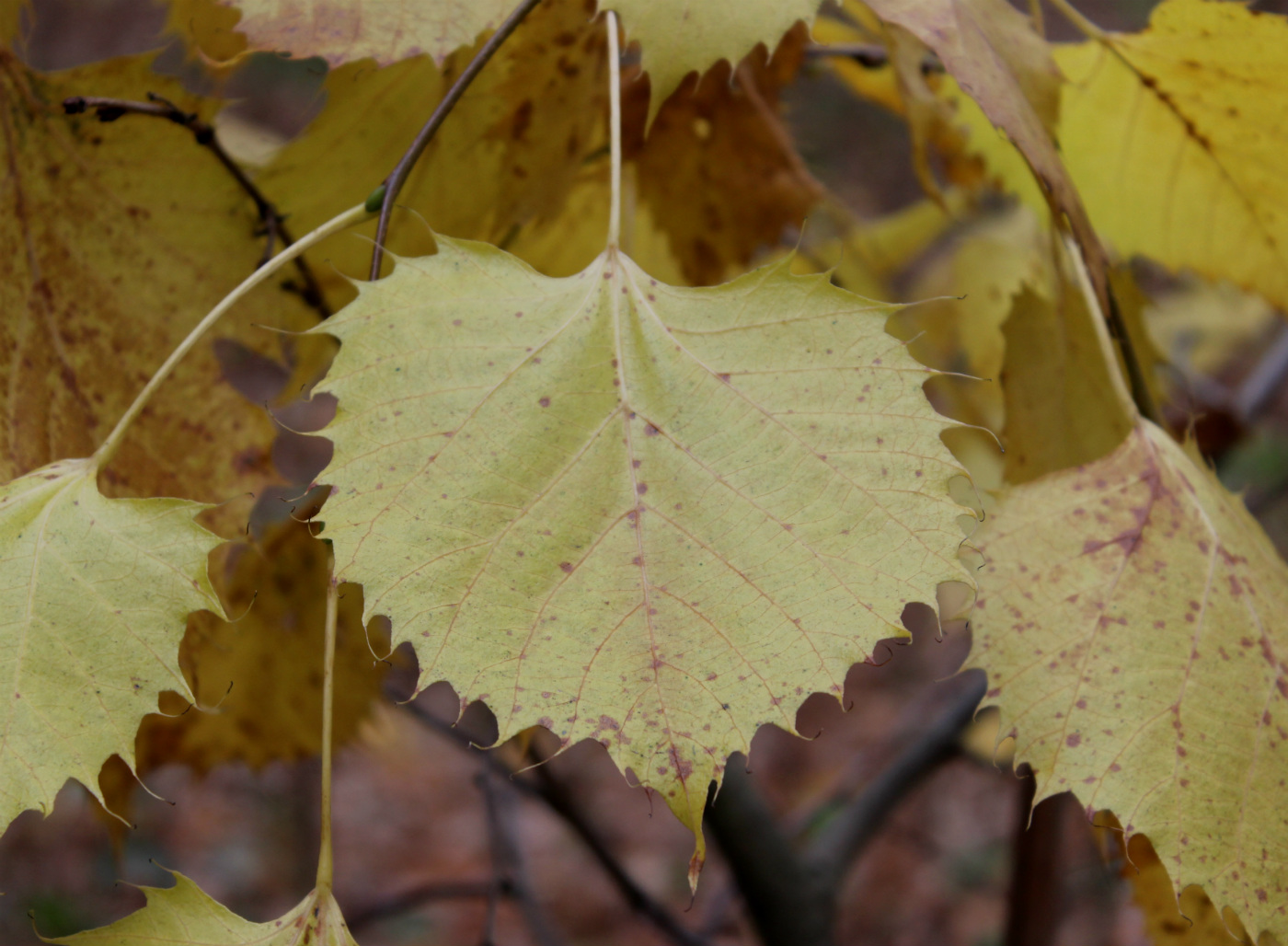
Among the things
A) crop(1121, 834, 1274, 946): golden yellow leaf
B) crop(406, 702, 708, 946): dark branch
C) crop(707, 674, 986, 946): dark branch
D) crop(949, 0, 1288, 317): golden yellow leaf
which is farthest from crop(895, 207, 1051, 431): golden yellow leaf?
crop(406, 702, 708, 946): dark branch

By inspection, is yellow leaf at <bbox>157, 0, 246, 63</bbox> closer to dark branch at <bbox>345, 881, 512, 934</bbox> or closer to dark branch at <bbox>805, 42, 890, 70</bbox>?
dark branch at <bbox>805, 42, 890, 70</bbox>

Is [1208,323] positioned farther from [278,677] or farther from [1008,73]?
[278,677]

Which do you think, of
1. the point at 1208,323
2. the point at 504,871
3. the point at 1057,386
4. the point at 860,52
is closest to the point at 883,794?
the point at 504,871

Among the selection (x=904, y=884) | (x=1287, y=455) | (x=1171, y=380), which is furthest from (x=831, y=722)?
(x=1171, y=380)

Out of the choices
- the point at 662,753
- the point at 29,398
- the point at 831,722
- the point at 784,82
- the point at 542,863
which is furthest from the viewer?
the point at 831,722

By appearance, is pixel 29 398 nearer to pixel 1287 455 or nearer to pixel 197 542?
pixel 197 542

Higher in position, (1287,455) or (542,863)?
(1287,455)
